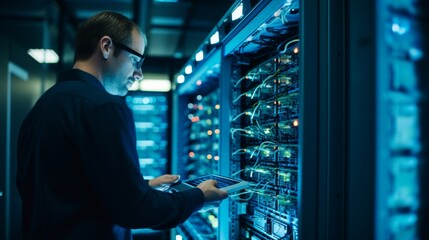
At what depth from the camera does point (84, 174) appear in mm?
1011

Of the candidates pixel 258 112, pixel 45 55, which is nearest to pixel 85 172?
pixel 258 112

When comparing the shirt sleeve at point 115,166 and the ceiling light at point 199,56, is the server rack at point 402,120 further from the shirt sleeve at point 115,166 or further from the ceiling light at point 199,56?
the ceiling light at point 199,56

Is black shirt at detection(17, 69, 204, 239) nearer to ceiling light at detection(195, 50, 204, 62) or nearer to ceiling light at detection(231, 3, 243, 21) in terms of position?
ceiling light at detection(231, 3, 243, 21)

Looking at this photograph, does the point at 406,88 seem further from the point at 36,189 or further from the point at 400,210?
the point at 36,189

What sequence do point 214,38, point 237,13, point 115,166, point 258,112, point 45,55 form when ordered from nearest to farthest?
point 115,166
point 237,13
point 258,112
point 214,38
point 45,55

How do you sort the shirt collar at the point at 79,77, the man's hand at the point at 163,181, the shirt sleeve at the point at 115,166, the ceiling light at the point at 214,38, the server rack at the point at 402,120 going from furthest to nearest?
the ceiling light at the point at 214,38 → the man's hand at the point at 163,181 → the shirt collar at the point at 79,77 → the shirt sleeve at the point at 115,166 → the server rack at the point at 402,120

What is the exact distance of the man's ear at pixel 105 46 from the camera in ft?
3.85

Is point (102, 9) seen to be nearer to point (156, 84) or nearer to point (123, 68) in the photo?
point (156, 84)

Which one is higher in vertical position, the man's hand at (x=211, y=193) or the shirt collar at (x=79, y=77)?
the shirt collar at (x=79, y=77)

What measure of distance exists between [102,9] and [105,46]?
297 cm

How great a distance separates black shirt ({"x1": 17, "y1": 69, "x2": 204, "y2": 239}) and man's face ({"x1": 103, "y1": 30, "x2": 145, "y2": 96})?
0.18 meters

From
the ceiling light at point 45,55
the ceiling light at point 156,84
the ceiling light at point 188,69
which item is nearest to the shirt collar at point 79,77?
the ceiling light at point 188,69

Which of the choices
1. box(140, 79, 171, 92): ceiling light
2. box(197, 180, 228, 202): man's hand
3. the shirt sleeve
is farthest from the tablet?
box(140, 79, 171, 92): ceiling light

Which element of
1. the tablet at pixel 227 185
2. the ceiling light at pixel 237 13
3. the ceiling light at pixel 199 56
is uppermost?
the ceiling light at pixel 237 13
